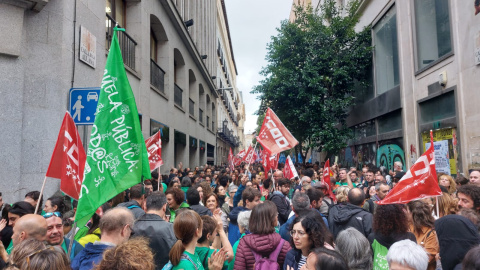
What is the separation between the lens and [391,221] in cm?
352

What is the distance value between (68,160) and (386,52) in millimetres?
16120

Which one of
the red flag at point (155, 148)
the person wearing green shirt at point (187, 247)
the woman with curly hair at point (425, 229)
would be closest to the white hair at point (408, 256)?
the woman with curly hair at point (425, 229)

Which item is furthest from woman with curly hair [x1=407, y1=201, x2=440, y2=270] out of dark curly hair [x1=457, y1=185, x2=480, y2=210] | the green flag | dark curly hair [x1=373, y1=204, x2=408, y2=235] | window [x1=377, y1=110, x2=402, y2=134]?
window [x1=377, y1=110, x2=402, y2=134]

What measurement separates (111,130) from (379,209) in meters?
2.98

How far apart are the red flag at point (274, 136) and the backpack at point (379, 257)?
5.67 metres

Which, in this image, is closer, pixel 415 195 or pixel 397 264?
pixel 397 264

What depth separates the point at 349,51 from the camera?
61.8 feet

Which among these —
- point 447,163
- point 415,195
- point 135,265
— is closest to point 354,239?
point 415,195

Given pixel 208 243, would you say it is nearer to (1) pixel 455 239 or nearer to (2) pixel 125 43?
(1) pixel 455 239

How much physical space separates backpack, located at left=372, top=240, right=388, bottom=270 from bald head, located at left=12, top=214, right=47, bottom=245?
3.14 m

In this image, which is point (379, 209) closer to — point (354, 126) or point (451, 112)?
point (451, 112)

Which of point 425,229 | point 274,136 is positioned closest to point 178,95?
point 274,136

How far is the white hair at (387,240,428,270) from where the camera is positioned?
94.9 inches

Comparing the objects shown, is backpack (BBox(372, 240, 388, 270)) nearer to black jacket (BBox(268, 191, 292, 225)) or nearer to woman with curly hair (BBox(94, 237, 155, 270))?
black jacket (BBox(268, 191, 292, 225))
